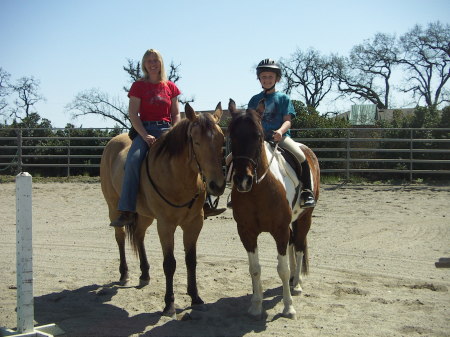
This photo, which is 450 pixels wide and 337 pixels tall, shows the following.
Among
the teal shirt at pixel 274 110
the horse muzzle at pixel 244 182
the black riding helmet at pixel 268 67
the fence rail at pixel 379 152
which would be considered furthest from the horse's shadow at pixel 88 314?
the fence rail at pixel 379 152

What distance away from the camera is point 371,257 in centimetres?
638

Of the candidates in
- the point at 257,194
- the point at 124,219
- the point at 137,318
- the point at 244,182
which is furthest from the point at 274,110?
the point at 137,318

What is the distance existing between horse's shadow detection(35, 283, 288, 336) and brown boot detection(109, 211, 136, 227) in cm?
81

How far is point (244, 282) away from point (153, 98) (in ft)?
7.63

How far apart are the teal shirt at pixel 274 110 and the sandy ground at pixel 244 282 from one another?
181 centimetres

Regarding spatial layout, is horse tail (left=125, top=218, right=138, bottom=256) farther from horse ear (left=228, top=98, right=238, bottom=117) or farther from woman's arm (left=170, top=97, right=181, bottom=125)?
horse ear (left=228, top=98, right=238, bottom=117)

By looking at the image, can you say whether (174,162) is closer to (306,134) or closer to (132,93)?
(132,93)

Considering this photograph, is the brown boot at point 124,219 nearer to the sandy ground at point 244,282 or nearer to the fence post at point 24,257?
the sandy ground at point 244,282

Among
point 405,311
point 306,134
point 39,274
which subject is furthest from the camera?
point 306,134

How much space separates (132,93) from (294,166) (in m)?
1.89

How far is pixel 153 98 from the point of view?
4926mm

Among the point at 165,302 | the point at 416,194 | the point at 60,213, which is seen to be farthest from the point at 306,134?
the point at 165,302

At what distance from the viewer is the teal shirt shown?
484 centimetres

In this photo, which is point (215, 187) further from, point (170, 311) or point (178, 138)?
point (170, 311)
